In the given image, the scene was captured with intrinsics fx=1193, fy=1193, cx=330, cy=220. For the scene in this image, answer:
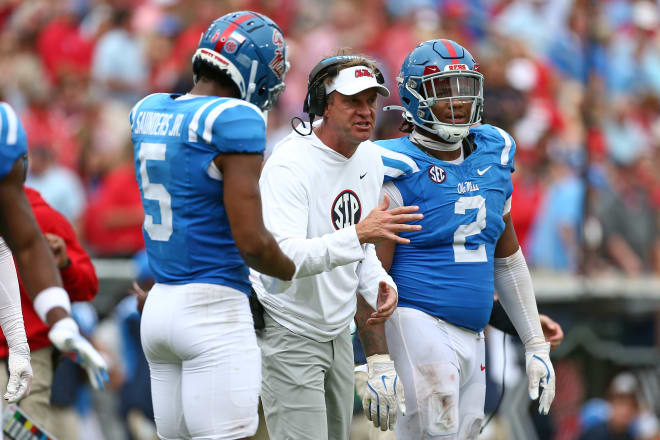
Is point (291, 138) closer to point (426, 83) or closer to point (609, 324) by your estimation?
point (426, 83)

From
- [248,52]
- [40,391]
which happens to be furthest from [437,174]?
[40,391]

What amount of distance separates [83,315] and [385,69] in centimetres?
446

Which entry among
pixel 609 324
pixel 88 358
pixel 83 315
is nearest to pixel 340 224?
pixel 88 358

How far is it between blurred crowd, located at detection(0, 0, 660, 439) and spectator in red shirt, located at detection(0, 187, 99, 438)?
307cm

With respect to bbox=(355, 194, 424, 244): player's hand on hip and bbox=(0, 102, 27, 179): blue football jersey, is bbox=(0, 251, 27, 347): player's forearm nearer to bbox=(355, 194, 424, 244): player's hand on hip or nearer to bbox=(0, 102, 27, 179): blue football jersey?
bbox=(0, 102, 27, 179): blue football jersey

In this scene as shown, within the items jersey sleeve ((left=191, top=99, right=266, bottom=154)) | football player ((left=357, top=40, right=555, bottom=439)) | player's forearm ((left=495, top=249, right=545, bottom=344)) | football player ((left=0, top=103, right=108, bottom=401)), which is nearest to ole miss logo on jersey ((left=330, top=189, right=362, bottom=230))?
football player ((left=357, top=40, right=555, bottom=439))

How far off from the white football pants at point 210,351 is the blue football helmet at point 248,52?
80 cm

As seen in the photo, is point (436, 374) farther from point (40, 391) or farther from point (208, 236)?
point (40, 391)

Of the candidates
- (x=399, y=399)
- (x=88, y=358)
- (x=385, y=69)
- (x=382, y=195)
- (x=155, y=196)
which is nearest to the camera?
(x=88, y=358)

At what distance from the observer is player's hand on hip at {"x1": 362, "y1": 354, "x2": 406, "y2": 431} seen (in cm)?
501

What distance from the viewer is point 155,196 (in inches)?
177

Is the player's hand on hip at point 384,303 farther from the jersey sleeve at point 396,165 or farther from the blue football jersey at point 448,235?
the jersey sleeve at point 396,165

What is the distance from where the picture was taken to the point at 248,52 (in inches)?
180

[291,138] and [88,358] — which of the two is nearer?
[88,358]
